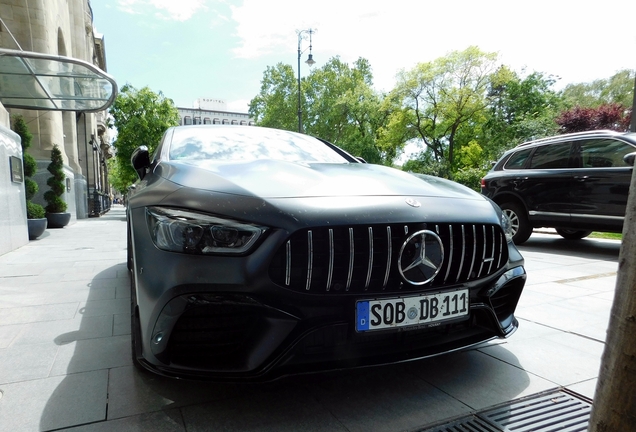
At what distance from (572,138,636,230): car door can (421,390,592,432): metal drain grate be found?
4650 mm

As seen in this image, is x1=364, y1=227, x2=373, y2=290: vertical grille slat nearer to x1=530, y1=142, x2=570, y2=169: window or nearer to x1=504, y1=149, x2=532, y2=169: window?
x1=530, y1=142, x2=570, y2=169: window

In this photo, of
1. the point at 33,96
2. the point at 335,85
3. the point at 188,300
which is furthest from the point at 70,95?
the point at 335,85

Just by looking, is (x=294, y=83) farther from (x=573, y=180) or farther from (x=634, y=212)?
(x=634, y=212)

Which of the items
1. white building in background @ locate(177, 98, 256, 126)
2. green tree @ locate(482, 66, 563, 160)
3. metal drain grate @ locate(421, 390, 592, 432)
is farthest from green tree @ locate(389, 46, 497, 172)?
white building in background @ locate(177, 98, 256, 126)

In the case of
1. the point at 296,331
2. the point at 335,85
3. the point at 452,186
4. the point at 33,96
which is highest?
the point at 335,85

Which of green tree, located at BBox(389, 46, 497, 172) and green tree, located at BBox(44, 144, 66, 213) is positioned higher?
green tree, located at BBox(389, 46, 497, 172)

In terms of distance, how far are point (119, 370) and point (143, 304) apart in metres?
0.79

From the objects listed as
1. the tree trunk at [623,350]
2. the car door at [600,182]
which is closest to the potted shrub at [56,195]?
the car door at [600,182]

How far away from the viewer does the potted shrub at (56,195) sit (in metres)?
12.3

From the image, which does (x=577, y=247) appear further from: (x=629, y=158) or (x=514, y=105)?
(x=514, y=105)

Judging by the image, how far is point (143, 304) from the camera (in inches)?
66.9

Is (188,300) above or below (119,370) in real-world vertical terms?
above

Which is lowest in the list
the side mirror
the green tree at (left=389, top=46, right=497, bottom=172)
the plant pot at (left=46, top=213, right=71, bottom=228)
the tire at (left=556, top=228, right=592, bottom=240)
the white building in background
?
the plant pot at (left=46, top=213, right=71, bottom=228)

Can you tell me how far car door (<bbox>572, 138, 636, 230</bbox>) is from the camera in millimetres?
5566
